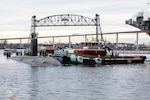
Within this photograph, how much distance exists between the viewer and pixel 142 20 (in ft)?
378

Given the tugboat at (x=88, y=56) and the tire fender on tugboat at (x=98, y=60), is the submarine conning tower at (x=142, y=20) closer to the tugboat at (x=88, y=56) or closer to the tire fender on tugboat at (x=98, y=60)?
the tugboat at (x=88, y=56)

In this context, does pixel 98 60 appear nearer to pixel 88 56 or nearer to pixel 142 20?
pixel 88 56

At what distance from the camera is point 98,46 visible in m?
93.9

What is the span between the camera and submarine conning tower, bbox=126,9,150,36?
110 metres

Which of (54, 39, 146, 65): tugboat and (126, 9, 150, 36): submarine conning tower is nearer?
(54, 39, 146, 65): tugboat

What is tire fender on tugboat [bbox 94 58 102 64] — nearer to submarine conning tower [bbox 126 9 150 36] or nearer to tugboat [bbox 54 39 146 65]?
tugboat [bbox 54 39 146 65]

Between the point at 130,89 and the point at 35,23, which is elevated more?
the point at 35,23

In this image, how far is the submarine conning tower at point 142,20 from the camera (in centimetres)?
10975

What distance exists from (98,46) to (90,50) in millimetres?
3372

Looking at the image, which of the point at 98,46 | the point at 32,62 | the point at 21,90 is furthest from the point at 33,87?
the point at 98,46

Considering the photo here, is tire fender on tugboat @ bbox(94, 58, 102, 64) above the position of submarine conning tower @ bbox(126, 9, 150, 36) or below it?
below

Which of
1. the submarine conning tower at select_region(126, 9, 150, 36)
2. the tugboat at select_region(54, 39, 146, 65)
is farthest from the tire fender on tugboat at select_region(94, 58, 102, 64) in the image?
the submarine conning tower at select_region(126, 9, 150, 36)

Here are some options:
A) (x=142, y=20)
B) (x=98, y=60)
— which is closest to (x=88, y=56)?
(x=98, y=60)

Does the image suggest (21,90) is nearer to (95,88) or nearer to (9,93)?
(9,93)
